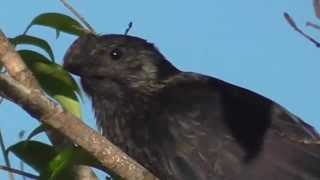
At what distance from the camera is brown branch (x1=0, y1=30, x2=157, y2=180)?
205 centimetres

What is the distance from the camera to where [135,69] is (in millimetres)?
3758

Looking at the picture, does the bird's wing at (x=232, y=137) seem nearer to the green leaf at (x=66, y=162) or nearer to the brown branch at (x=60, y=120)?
the green leaf at (x=66, y=162)

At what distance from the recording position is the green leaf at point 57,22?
2.84m

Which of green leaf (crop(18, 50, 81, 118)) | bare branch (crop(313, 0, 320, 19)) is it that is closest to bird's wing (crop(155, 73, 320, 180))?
green leaf (crop(18, 50, 81, 118))

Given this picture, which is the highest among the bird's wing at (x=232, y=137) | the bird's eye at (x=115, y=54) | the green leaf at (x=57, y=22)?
the green leaf at (x=57, y=22)

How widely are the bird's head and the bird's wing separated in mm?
251

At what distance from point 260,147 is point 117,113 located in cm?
65

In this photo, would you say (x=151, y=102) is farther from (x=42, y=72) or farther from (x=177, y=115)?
(x=42, y=72)

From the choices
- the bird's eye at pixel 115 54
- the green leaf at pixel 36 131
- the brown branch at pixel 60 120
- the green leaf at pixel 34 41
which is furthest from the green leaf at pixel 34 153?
the bird's eye at pixel 115 54

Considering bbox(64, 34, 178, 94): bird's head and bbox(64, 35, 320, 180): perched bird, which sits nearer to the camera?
bbox(64, 35, 320, 180): perched bird

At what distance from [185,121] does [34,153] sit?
2.68 ft

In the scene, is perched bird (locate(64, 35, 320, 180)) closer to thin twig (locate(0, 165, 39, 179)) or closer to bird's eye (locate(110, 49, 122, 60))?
bird's eye (locate(110, 49, 122, 60))

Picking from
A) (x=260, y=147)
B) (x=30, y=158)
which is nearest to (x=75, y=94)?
(x=30, y=158)

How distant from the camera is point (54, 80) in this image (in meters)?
2.77
